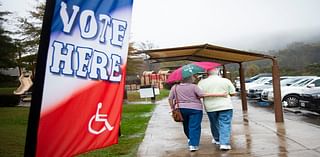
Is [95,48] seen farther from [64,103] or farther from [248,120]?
[248,120]

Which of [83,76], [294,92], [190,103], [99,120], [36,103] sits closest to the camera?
[36,103]

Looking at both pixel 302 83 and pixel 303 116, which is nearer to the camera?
pixel 303 116

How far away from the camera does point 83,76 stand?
338cm

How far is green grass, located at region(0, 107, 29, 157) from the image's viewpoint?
5.95 meters

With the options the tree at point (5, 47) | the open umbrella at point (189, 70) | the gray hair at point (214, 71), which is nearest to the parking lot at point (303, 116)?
the gray hair at point (214, 71)

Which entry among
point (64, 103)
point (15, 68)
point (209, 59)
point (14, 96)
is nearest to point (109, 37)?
point (64, 103)

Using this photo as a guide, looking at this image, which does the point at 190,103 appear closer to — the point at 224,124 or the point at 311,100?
the point at 224,124

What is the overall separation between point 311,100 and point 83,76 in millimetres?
13456

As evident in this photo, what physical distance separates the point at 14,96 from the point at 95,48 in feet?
10.2

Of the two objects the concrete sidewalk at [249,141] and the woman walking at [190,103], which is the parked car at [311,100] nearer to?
the concrete sidewalk at [249,141]

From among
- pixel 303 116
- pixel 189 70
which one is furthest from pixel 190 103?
pixel 303 116

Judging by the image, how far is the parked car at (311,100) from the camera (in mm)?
14784

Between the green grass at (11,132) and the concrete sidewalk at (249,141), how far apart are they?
227cm

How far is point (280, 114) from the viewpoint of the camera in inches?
473
